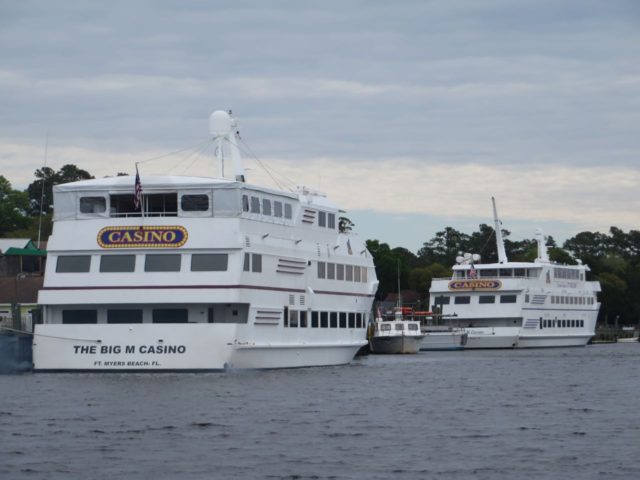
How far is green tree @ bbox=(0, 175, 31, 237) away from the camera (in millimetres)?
125688

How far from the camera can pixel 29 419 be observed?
111 ft

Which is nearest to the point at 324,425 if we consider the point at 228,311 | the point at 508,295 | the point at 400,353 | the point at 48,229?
the point at 228,311

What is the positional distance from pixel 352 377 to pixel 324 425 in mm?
17612

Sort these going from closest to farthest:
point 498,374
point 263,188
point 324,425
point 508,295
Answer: point 324,425
point 263,188
point 498,374
point 508,295

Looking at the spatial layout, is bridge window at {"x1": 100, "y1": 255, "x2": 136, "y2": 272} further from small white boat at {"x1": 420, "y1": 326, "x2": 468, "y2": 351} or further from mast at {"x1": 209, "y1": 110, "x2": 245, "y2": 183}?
small white boat at {"x1": 420, "y1": 326, "x2": 468, "y2": 351}

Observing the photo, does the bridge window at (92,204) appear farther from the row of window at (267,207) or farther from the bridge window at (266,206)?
the bridge window at (266,206)

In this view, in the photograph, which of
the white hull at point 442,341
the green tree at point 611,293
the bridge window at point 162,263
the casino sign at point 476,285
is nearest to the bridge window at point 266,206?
the bridge window at point 162,263

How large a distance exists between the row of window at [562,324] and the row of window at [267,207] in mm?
52431

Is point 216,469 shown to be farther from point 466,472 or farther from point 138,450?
point 466,472

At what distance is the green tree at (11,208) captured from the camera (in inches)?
4948

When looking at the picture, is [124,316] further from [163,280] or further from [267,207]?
[267,207]

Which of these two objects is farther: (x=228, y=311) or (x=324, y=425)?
(x=228, y=311)

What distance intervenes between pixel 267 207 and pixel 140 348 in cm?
816

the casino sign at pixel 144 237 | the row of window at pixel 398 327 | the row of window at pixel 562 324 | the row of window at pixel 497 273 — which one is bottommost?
the row of window at pixel 398 327
